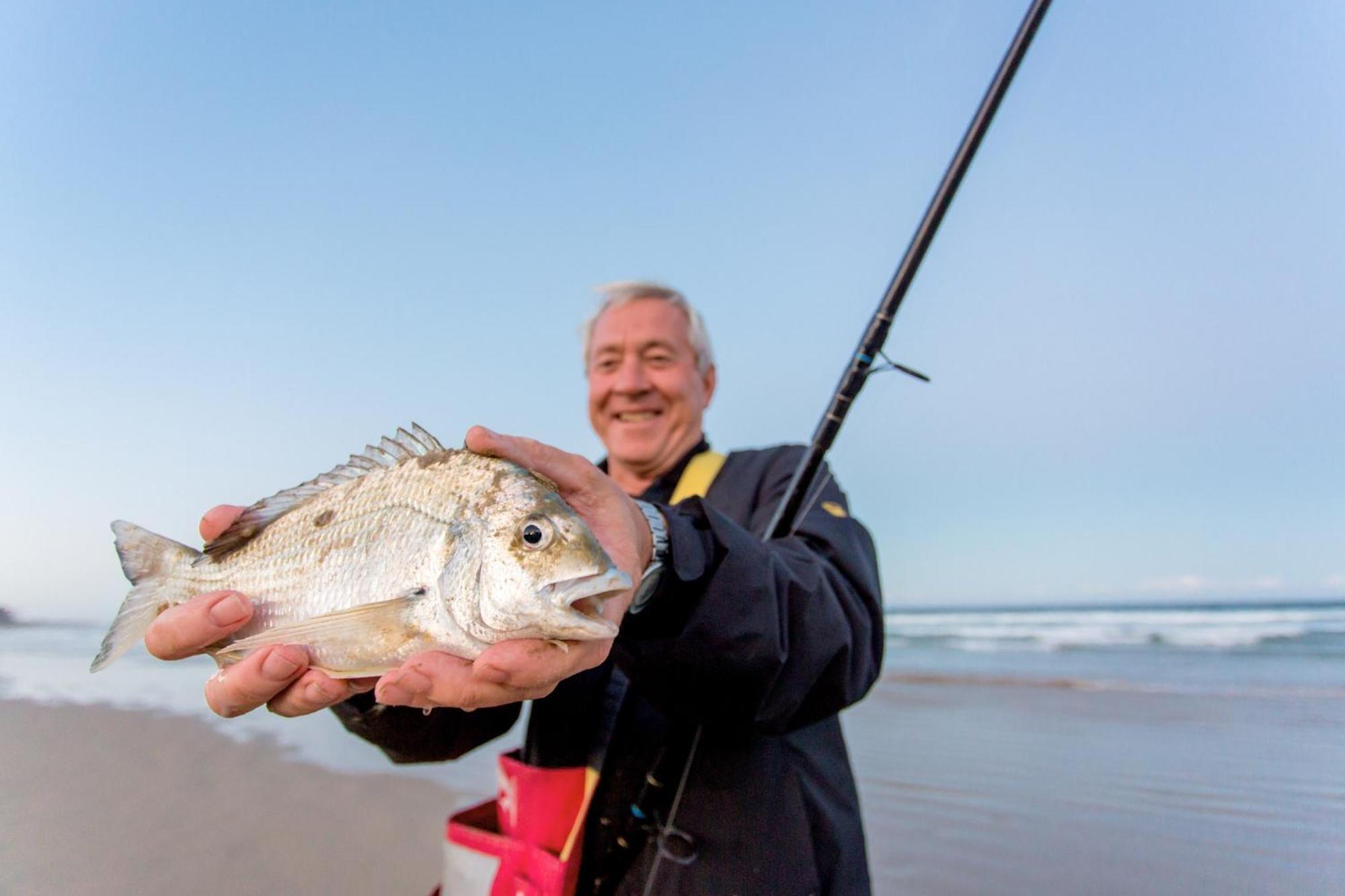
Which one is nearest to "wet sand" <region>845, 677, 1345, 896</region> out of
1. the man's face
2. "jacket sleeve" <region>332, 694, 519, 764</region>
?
"jacket sleeve" <region>332, 694, 519, 764</region>

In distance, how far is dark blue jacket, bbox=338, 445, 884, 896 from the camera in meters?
1.88

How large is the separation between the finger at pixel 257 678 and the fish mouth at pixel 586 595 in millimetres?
601

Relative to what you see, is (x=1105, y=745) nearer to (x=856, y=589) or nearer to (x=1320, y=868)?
(x=1320, y=868)

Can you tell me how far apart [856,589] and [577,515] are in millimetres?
1095

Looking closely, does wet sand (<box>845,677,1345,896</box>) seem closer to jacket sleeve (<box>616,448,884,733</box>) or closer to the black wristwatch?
jacket sleeve (<box>616,448,884,733</box>)

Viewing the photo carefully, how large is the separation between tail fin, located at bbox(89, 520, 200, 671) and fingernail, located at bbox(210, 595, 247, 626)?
32cm

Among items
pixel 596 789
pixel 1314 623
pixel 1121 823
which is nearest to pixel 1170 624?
pixel 1314 623

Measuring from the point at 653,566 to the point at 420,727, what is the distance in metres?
1.29

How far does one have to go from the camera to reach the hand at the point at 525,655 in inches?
56.4

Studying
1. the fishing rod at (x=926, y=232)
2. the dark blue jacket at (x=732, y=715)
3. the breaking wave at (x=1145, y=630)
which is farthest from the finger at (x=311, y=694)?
the breaking wave at (x=1145, y=630)

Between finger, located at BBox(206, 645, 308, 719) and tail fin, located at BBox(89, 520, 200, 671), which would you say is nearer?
finger, located at BBox(206, 645, 308, 719)

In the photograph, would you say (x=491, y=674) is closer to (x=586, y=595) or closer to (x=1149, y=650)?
(x=586, y=595)

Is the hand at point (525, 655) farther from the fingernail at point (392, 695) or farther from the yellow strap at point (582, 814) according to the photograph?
the yellow strap at point (582, 814)

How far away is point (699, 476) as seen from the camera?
10.2ft
